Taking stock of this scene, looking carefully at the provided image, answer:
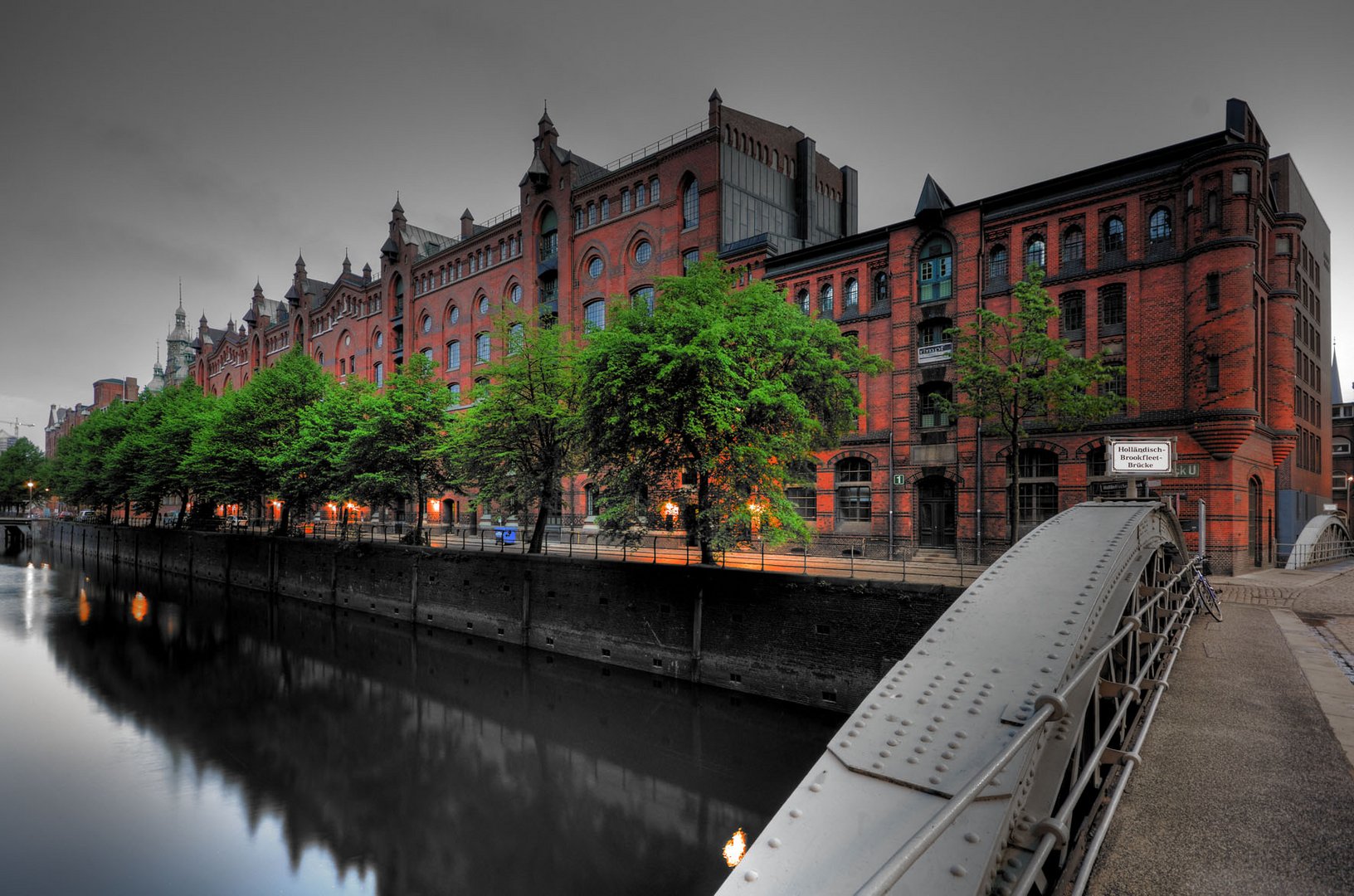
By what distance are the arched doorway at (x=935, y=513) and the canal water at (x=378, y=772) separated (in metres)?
13.1

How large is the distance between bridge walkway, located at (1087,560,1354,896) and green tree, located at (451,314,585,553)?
20165mm

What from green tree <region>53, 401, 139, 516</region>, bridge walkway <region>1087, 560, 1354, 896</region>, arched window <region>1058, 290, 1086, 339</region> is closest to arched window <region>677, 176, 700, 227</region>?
arched window <region>1058, 290, 1086, 339</region>

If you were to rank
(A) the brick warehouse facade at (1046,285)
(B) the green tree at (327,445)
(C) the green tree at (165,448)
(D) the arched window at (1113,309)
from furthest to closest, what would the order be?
(C) the green tree at (165,448)
(B) the green tree at (327,445)
(D) the arched window at (1113,309)
(A) the brick warehouse facade at (1046,285)

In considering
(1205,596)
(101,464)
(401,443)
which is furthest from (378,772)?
(101,464)

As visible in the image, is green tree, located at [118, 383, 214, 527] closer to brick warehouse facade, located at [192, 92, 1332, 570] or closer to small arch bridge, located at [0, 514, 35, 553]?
brick warehouse facade, located at [192, 92, 1332, 570]

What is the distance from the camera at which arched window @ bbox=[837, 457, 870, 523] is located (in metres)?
29.0

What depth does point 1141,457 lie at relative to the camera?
31.5 feet

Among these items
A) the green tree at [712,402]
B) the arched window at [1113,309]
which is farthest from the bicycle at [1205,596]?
the arched window at [1113,309]

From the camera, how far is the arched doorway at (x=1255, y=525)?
81.3ft

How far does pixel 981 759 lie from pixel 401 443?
30632mm

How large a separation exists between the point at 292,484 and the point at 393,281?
24.8m

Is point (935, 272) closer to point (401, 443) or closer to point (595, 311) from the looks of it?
point (595, 311)

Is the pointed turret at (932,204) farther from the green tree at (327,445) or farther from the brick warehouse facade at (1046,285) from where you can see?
the green tree at (327,445)

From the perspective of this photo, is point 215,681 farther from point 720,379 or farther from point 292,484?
point 720,379
